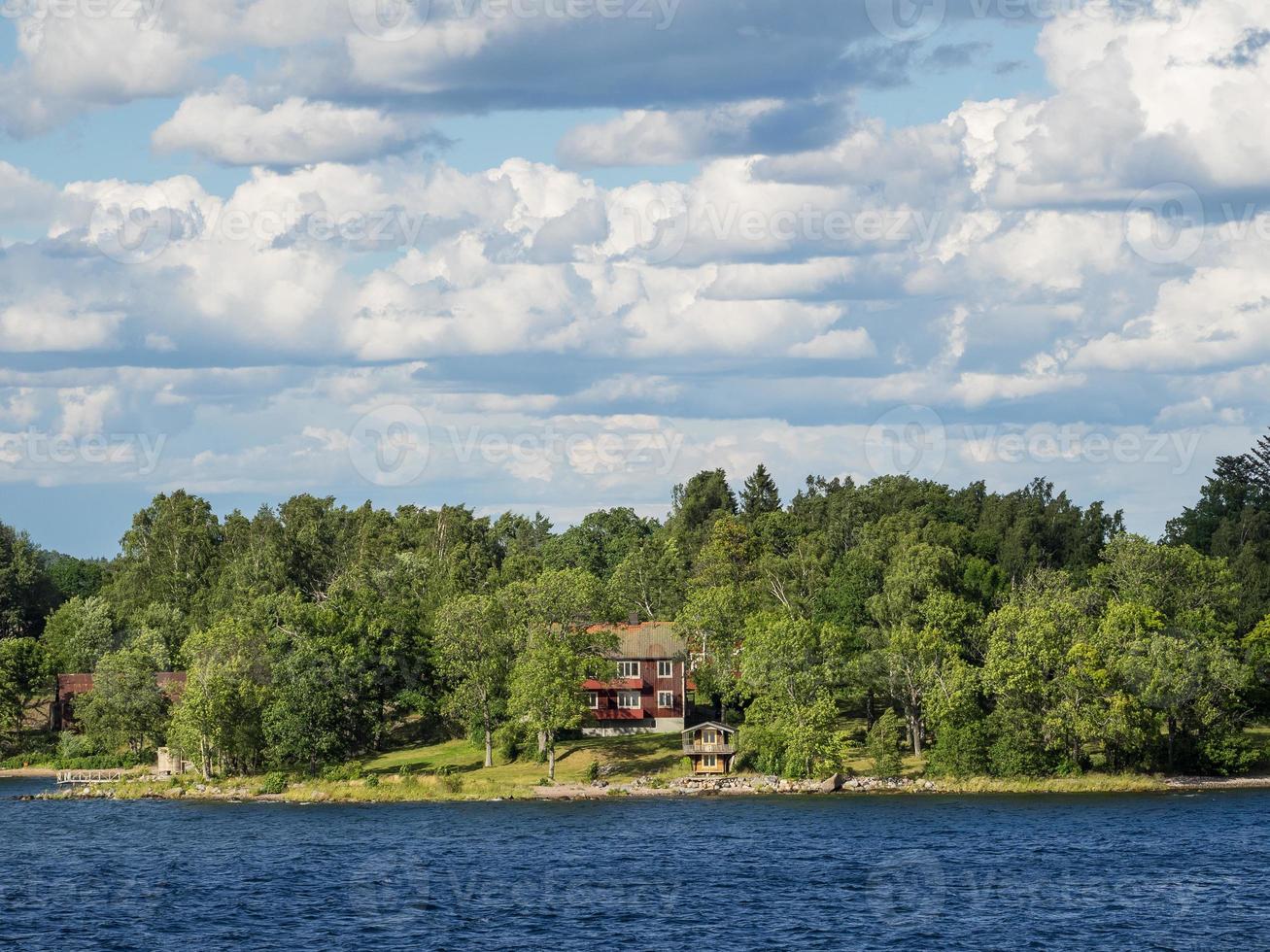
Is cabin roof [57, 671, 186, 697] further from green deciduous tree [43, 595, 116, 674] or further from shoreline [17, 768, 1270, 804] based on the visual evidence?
shoreline [17, 768, 1270, 804]

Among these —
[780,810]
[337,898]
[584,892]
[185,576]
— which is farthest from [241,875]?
[185,576]

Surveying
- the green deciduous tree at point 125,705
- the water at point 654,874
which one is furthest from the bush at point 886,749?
the green deciduous tree at point 125,705

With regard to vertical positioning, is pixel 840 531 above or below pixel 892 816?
above

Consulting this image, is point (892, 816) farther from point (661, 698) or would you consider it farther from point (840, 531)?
point (840, 531)

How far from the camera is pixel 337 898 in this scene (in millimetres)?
78188

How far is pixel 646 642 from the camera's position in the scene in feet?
448

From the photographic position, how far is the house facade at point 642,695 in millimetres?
134000

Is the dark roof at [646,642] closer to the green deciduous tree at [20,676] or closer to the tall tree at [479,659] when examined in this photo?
the tall tree at [479,659]

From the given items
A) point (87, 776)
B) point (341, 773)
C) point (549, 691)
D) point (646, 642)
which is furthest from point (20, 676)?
point (549, 691)

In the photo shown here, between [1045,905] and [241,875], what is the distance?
41242 millimetres

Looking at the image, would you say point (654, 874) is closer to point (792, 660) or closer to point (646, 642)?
point (792, 660)

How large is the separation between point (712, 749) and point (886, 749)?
12696mm

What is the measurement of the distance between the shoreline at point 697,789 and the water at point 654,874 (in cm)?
288

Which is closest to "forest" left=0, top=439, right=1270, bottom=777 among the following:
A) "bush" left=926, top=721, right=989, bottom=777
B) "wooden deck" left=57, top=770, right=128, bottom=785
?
"bush" left=926, top=721, right=989, bottom=777
